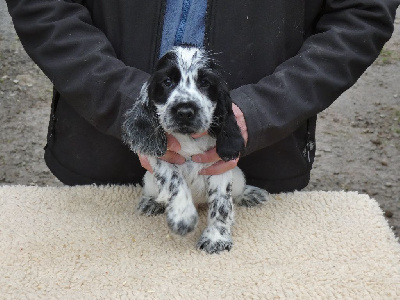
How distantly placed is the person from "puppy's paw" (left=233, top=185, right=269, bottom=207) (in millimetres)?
247

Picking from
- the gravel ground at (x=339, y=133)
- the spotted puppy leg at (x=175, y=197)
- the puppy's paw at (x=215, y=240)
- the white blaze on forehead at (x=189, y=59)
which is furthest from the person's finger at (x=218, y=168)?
the gravel ground at (x=339, y=133)

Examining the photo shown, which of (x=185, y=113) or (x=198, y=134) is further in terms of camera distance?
(x=198, y=134)

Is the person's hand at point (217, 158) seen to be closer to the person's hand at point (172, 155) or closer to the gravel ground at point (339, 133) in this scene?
the person's hand at point (172, 155)

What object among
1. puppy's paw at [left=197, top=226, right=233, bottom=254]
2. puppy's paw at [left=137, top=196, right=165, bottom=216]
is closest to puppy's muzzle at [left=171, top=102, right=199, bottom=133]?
puppy's paw at [left=197, top=226, right=233, bottom=254]

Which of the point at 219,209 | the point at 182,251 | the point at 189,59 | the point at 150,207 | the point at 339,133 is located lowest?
the point at 339,133

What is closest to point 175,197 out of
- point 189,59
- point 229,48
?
point 189,59

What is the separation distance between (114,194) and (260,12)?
3.55 ft

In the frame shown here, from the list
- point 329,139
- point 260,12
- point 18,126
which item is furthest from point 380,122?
point 260,12

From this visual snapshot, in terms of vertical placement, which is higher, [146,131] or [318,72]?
[318,72]

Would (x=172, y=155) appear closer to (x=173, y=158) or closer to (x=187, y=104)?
(x=173, y=158)

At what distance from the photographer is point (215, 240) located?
281 centimetres

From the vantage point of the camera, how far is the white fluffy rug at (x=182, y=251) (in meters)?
2.51

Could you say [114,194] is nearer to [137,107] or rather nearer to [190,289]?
[137,107]

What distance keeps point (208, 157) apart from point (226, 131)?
0.20 meters
